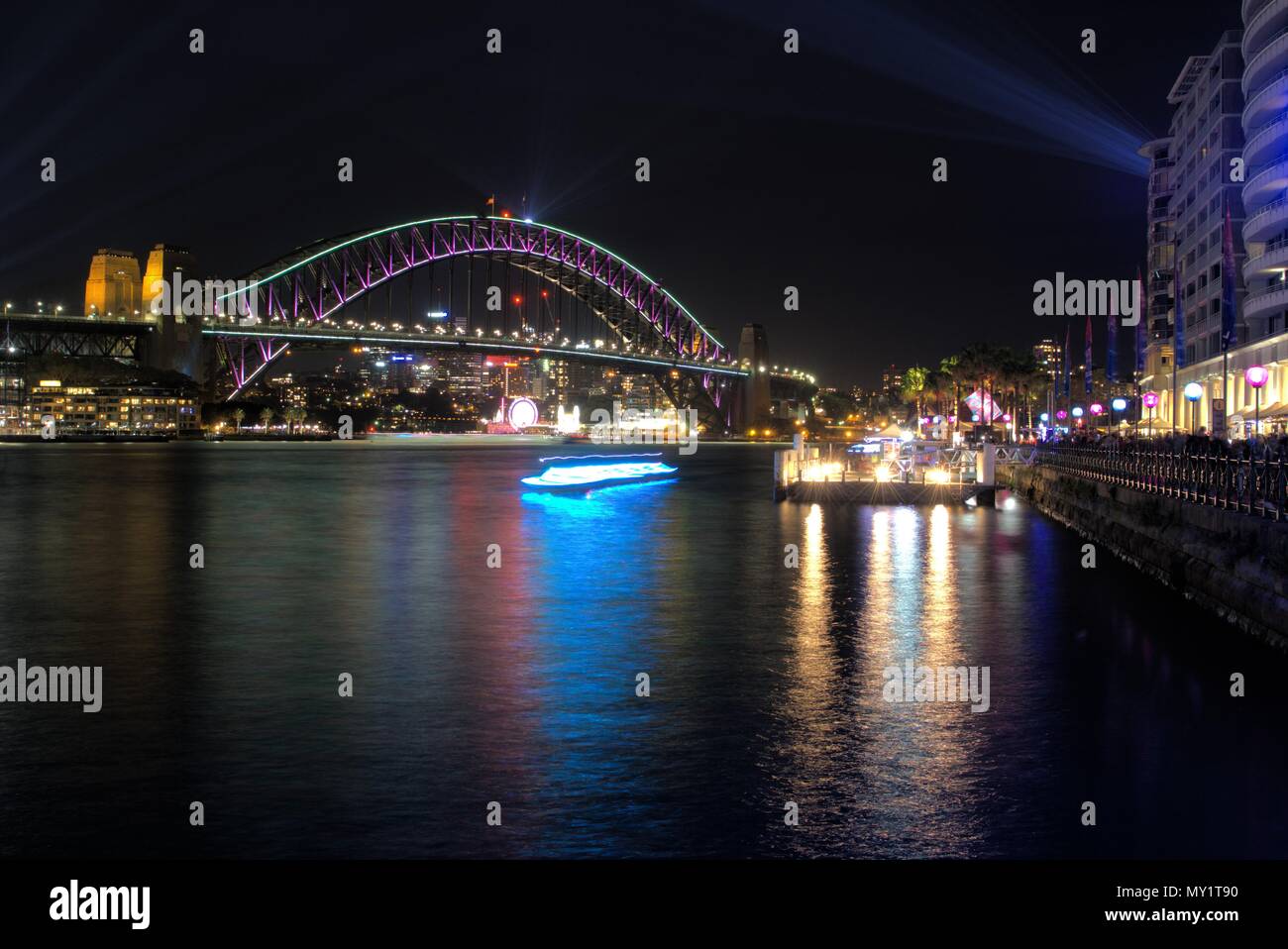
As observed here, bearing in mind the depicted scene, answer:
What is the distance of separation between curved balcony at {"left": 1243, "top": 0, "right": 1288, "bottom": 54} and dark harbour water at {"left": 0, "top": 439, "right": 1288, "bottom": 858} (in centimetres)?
4333

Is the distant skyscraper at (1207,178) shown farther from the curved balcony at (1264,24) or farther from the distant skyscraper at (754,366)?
the distant skyscraper at (754,366)

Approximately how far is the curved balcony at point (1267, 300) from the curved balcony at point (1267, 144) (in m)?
5.79

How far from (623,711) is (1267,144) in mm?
57928

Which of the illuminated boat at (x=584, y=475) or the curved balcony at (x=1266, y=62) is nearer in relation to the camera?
the illuminated boat at (x=584, y=475)

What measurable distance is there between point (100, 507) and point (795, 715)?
3394 centimetres

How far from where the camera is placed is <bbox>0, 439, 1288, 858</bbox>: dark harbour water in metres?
8.34

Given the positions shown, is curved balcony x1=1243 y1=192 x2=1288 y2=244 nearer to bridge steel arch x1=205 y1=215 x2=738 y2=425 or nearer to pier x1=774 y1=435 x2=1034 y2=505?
pier x1=774 y1=435 x2=1034 y2=505

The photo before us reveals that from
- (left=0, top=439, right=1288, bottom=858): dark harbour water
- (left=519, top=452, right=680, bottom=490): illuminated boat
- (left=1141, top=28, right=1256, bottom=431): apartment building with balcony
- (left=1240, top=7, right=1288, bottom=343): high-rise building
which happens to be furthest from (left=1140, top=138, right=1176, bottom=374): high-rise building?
(left=0, top=439, right=1288, bottom=858): dark harbour water

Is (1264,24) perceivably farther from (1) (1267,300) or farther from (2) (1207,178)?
(2) (1207,178)

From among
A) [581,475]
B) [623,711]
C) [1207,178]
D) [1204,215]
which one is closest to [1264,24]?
[1207,178]

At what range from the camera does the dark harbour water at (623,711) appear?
834 centimetres

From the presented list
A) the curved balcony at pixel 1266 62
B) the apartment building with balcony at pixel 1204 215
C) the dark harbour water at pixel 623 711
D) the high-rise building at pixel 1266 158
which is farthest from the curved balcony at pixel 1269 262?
the dark harbour water at pixel 623 711

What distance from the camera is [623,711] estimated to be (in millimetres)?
11805

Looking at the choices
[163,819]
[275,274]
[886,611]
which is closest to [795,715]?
[163,819]
